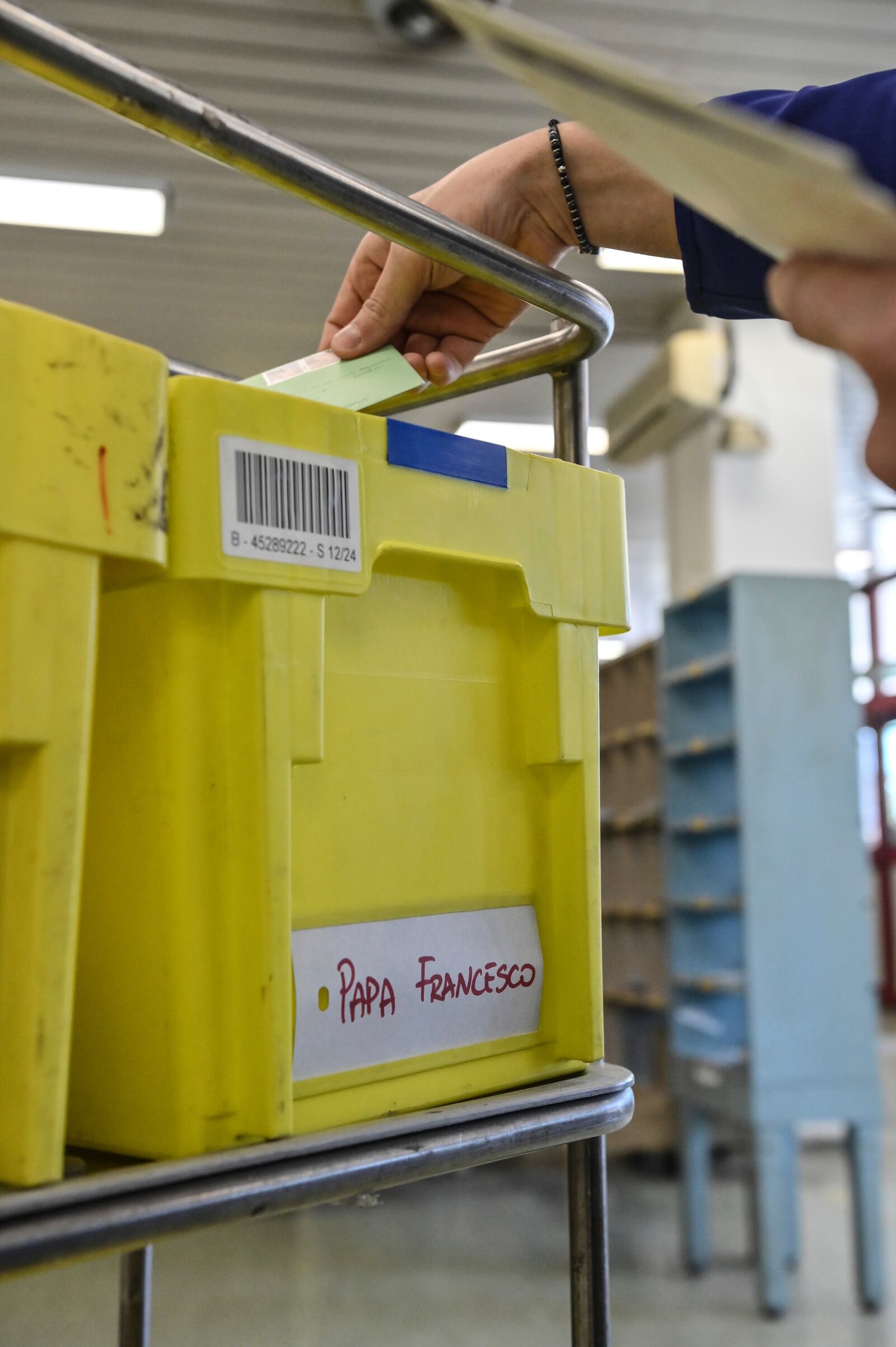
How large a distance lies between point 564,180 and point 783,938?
313 centimetres

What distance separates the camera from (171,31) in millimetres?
3760

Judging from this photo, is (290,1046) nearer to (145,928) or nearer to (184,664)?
(145,928)

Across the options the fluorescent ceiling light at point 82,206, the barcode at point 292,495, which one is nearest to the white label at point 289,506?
the barcode at point 292,495

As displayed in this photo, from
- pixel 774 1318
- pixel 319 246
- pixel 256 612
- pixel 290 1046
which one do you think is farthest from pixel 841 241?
pixel 319 246

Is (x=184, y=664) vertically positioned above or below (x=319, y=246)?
below

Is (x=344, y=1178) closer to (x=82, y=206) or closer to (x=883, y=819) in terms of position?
(x=82, y=206)

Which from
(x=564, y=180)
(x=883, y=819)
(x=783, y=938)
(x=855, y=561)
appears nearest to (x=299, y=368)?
(x=564, y=180)

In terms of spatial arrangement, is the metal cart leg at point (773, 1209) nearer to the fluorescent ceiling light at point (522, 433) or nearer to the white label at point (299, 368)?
the white label at point (299, 368)

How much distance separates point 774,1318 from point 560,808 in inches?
126

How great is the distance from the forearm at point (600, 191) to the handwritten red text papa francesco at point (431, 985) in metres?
0.55

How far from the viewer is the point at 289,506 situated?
2.06 feet

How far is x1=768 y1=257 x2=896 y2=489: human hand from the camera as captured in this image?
1.35ft

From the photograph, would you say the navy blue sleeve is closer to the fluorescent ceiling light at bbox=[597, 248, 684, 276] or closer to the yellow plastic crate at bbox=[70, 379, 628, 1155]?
the yellow plastic crate at bbox=[70, 379, 628, 1155]

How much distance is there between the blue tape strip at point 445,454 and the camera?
0.70 meters
